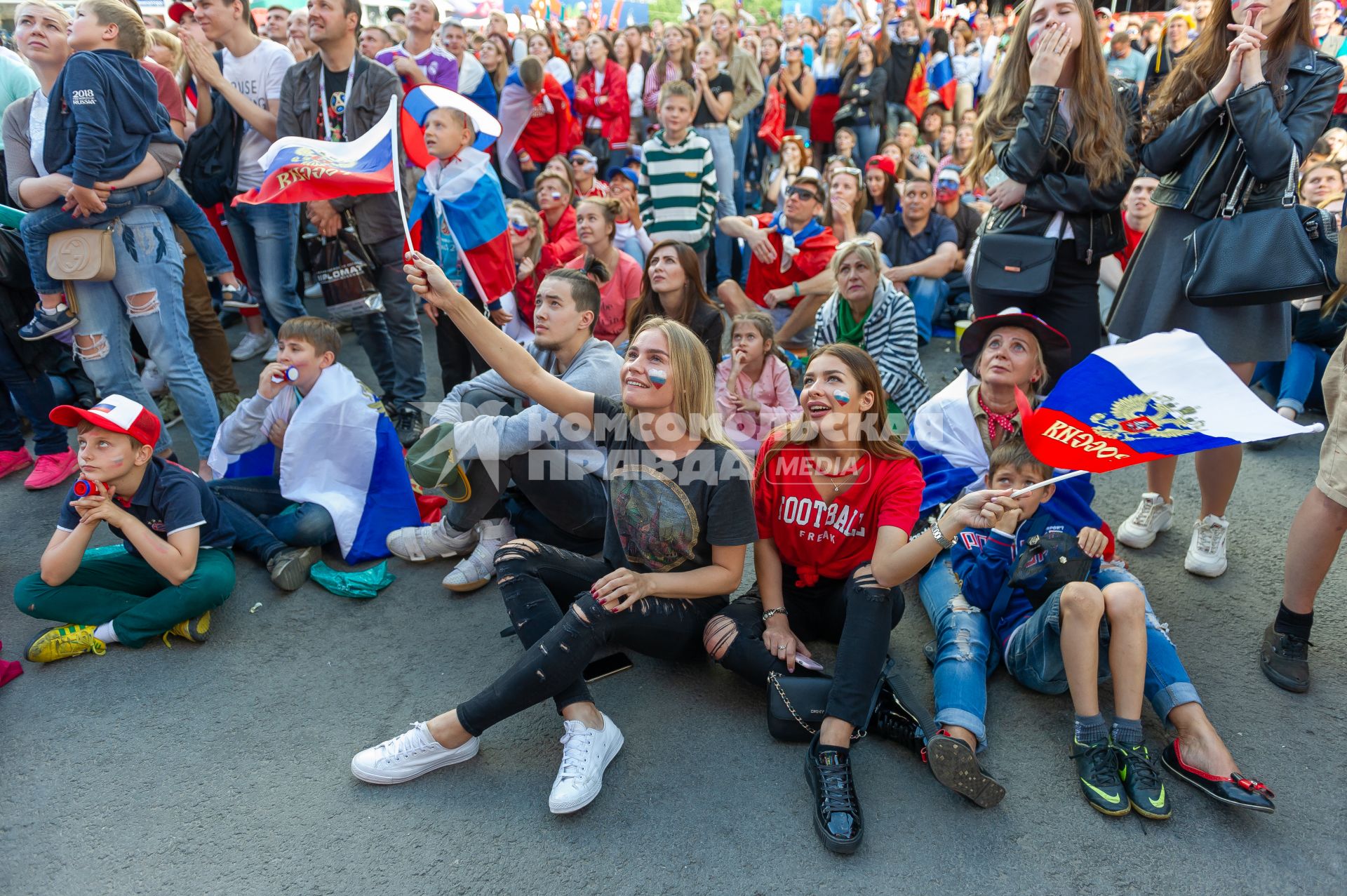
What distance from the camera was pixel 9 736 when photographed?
8.71 ft

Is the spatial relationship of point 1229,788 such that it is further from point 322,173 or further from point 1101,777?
point 322,173

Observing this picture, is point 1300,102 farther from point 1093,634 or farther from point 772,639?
point 772,639

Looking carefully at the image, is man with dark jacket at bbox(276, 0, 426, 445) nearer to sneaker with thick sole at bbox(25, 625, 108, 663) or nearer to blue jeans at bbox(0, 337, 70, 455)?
blue jeans at bbox(0, 337, 70, 455)

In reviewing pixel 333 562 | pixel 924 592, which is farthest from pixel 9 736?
pixel 924 592

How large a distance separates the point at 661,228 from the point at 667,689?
386 centimetres

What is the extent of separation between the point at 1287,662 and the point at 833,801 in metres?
1.60

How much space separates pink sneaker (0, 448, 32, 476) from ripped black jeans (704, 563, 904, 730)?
12.6 ft

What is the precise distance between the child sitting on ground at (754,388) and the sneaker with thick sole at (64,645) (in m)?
2.70

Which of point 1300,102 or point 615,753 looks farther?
point 1300,102

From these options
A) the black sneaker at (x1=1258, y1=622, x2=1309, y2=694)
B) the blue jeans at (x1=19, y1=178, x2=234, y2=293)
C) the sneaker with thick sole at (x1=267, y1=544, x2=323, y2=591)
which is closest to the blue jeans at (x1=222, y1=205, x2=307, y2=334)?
the blue jeans at (x1=19, y1=178, x2=234, y2=293)

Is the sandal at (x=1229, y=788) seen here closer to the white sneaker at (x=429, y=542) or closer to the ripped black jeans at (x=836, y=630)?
the ripped black jeans at (x=836, y=630)

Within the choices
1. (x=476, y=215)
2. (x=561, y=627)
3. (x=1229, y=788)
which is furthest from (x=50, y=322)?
(x=1229, y=788)

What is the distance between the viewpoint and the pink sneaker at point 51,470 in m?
4.20

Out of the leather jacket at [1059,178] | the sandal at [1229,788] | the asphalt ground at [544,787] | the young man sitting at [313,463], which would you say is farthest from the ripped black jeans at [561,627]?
the leather jacket at [1059,178]
